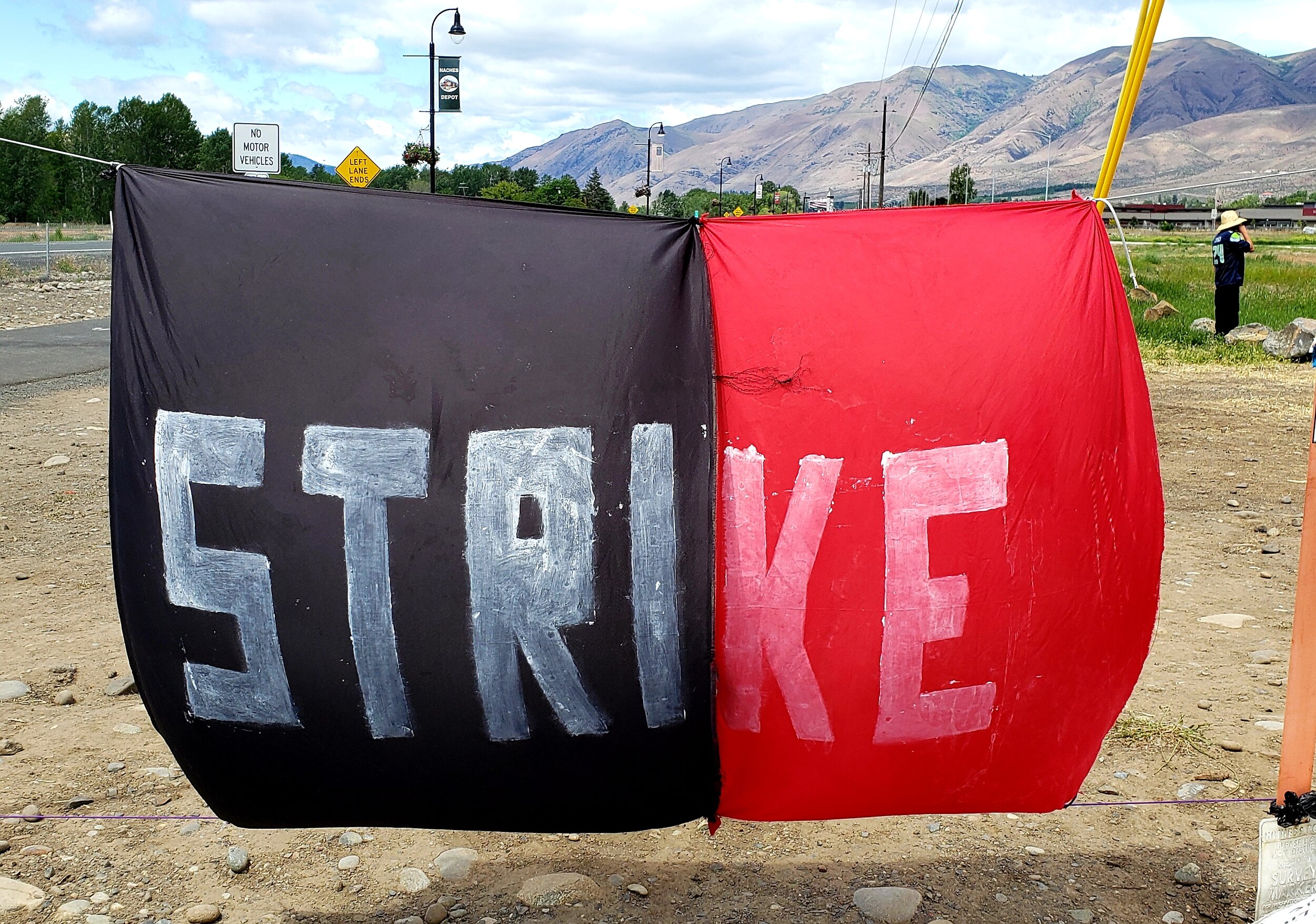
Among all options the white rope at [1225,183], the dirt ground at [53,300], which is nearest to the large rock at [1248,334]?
the white rope at [1225,183]

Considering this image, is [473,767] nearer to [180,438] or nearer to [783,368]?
[180,438]

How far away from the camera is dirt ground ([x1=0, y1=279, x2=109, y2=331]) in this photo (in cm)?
1684

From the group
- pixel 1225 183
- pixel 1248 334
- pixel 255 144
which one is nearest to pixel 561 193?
pixel 255 144

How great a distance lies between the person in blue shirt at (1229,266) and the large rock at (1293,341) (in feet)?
3.37

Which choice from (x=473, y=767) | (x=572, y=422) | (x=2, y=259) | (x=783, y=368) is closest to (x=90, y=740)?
(x=473, y=767)

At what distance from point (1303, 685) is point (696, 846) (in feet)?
5.78

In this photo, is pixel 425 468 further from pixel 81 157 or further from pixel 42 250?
pixel 42 250

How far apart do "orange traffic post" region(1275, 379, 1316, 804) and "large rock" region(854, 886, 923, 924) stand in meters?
1.11

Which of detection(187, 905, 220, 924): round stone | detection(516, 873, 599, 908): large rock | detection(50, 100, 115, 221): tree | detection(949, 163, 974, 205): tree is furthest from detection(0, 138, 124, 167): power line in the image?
→ detection(949, 163, 974, 205): tree

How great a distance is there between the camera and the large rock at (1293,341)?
42.2 feet

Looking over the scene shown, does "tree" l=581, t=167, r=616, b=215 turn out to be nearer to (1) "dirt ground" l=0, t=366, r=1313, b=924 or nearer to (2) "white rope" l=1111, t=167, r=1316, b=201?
(2) "white rope" l=1111, t=167, r=1316, b=201

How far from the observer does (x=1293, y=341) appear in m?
13.2

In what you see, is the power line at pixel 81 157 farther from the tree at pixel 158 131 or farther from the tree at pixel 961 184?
the tree at pixel 158 131

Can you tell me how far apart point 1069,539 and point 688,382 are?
2.83 feet
